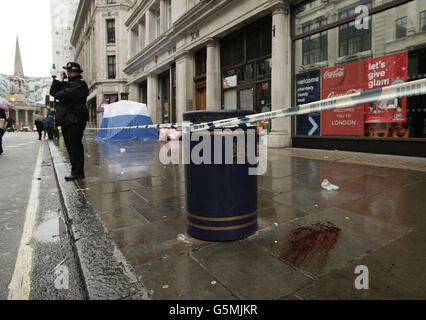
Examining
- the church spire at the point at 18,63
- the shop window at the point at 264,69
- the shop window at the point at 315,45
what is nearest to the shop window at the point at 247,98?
the shop window at the point at 264,69

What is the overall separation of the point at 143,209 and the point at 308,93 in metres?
8.19

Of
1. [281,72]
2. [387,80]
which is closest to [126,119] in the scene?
[281,72]

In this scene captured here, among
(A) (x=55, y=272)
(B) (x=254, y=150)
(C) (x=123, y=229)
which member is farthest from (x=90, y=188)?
(B) (x=254, y=150)

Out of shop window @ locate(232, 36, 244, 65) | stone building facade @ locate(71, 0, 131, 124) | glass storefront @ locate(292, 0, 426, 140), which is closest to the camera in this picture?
glass storefront @ locate(292, 0, 426, 140)

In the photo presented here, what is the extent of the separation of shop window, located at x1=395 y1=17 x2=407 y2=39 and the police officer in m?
7.62

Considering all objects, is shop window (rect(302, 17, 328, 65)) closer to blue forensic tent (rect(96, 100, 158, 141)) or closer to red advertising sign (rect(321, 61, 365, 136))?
red advertising sign (rect(321, 61, 365, 136))

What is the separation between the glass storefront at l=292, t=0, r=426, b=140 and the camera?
751cm

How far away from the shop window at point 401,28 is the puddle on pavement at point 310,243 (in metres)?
6.91

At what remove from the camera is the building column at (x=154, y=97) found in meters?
23.3

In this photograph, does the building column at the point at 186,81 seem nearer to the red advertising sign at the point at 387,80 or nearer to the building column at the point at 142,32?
the building column at the point at 142,32

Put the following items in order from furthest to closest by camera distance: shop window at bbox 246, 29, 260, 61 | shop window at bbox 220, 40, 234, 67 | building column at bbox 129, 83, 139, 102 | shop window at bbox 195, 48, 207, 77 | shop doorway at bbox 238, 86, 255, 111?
building column at bbox 129, 83, 139, 102, shop window at bbox 195, 48, 207, 77, shop window at bbox 220, 40, 234, 67, shop doorway at bbox 238, 86, 255, 111, shop window at bbox 246, 29, 260, 61

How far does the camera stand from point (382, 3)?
8.10m

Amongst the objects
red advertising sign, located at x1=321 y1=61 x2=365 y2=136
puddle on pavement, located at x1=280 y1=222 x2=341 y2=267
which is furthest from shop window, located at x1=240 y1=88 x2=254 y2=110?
puddle on pavement, located at x1=280 y1=222 x2=341 y2=267
